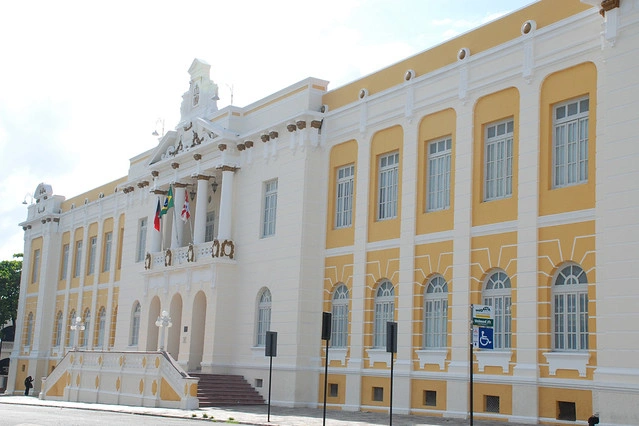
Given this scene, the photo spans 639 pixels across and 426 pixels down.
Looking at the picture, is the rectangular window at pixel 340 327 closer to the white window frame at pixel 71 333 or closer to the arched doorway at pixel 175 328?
the arched doorway at pixel 175 328

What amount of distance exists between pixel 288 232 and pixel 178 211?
28.0ft

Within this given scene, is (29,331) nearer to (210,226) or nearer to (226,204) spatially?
(210,226)

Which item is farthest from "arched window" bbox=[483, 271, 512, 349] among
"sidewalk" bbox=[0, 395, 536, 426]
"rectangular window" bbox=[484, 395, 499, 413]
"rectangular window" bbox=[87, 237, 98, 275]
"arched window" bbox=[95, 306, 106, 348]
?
"rectangular window" bbox=[87, 237, 98, 275]

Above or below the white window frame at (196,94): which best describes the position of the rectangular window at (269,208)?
below

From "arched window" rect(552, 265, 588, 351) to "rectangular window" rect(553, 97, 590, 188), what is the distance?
229cm

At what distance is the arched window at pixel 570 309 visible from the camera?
21.6m

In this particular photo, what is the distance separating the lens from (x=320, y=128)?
1264 inches

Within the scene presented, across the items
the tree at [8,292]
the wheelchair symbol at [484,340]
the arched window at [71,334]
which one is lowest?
the wheelchair symbol at [484,340]

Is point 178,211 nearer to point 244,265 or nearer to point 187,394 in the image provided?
point 244,265

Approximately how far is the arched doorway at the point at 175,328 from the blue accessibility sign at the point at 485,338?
22.6m

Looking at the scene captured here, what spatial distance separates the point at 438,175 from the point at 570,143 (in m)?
5.19

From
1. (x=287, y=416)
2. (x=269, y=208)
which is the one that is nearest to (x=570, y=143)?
(x=287, y=416)

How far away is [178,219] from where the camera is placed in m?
39.1

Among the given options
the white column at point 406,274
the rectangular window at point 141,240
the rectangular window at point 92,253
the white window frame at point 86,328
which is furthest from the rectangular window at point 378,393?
the rectangular window at point 92,253
